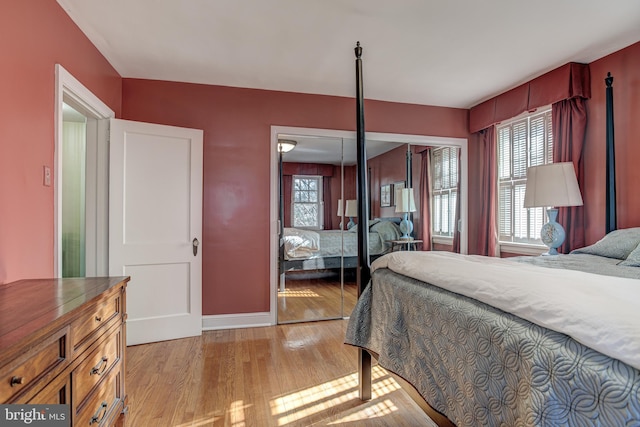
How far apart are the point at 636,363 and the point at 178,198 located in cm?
320

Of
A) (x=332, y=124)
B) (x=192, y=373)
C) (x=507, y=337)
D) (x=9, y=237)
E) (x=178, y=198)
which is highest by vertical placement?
(x=332, y=124)

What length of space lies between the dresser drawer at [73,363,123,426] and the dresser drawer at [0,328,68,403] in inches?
10.4

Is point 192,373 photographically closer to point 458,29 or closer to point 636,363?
point 636,363

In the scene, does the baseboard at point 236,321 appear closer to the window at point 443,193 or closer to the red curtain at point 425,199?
the red curtain at point 425,199

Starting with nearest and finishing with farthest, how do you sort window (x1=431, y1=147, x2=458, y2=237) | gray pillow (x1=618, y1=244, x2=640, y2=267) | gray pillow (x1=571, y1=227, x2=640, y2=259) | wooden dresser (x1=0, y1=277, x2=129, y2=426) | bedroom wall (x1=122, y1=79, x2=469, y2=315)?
wooden dresser (x1=0, y1=277, x2=129, y2=426) → gray pillow (x1=618, y1=244, x2=640, y2=267) → gray pillow (x1=571, y1=227, x2=640, y2=259) → bedroom wall (x1=122, y1=79, x2=469, y2=315) → window (x1=431, y1=147, x2=458, y2=237)

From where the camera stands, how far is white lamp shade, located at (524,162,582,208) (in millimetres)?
2662

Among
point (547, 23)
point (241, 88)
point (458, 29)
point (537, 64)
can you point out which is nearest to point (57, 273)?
point (241, 88)

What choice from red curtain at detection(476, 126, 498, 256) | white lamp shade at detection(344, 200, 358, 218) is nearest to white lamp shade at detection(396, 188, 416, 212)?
white lamp shade at detection(344, 200, 358, 218)

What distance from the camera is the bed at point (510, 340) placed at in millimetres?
746

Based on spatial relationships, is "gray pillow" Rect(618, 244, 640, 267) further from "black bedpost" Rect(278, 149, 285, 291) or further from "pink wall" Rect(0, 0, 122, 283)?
"pink wall" Rect(0, 0, 122, 283)

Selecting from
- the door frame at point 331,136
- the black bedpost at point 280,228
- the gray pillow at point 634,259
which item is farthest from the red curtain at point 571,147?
the black bedpost at point 280,228

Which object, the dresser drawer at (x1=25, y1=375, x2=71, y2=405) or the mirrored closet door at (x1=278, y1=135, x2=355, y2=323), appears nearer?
the dresser drawer at (x1=25, y1=375, x2=71, y2=405)

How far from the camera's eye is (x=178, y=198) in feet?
10.4

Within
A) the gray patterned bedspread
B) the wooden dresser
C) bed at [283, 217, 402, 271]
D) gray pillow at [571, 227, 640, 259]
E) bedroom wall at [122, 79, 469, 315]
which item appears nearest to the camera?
the gray patterned bedspread
